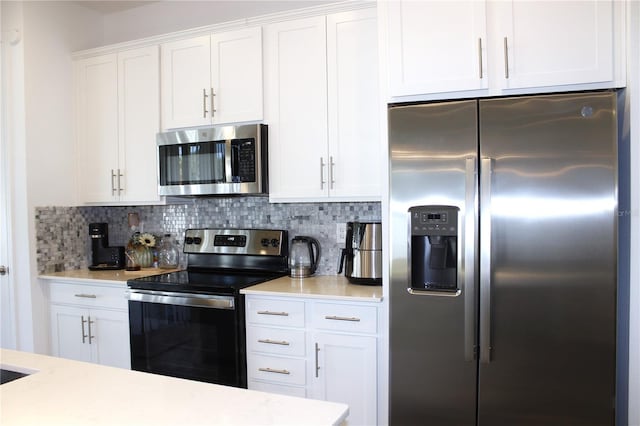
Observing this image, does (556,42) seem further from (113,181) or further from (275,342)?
(113,181)

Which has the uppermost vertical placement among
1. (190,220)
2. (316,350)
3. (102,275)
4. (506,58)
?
(506,58)

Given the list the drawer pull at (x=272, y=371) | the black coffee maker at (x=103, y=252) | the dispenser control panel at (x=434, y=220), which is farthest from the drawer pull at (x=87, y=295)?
the dispenser control panel at (x=434, y=220)

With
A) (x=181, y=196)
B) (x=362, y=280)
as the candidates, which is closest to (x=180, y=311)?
(x=181, y=196)

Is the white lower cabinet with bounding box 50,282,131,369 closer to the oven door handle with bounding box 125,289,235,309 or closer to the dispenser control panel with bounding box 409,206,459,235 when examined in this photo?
the oven door handle with bounding box 125,289,235,309

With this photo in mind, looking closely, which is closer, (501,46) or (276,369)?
(501,46)

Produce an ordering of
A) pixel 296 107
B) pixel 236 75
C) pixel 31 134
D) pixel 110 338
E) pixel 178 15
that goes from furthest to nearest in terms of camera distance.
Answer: pixel 178 15 < pixel 31 134 < pixel 110 338 < pixel 236 75 < pixel 296 107

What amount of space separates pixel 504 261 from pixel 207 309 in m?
1.53

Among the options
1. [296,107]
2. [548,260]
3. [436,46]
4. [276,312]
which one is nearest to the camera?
[548,260]

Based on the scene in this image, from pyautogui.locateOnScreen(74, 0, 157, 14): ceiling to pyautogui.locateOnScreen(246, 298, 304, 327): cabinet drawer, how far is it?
2.38 metres

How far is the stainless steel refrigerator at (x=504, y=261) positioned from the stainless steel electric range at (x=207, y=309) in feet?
2.95

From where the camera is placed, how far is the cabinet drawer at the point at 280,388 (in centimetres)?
242

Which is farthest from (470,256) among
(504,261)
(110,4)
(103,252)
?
(110,4)

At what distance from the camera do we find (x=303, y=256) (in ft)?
9.57

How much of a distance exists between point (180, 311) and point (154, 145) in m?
1.14
